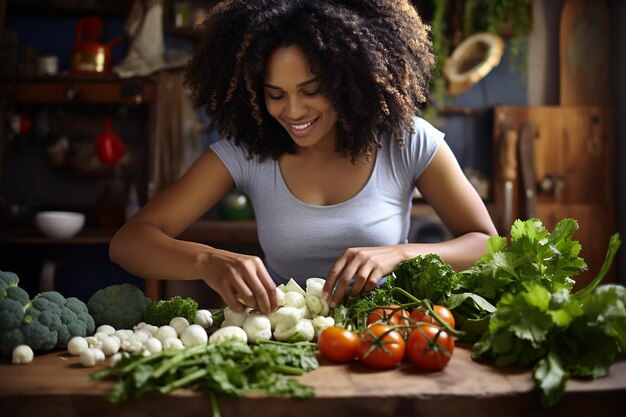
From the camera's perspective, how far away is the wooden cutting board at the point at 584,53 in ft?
14.3

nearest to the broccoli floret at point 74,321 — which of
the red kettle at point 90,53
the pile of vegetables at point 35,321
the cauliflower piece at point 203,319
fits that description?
the pile of vegetables at point 35,321

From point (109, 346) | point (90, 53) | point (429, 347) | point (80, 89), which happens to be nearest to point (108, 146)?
point (80, 89)

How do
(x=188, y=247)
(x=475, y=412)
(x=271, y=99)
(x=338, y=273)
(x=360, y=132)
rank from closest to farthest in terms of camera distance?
(x=475, y=412), (x=338, y=273), (x=188, y=247), (x=271, y=99), (x=360, y=132)

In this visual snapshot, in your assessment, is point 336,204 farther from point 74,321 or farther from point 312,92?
point 74,321

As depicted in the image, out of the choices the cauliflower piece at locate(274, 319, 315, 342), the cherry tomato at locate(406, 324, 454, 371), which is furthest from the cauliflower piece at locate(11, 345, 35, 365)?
the cherry tomato at locate(406, 324, 454, 371)

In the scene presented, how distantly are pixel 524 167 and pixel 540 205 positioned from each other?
26 centimetres

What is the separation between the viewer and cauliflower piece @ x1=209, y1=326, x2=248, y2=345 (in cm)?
144

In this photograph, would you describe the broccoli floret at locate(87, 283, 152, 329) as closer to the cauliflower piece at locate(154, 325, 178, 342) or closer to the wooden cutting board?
the cauliflower piece at locate(154, 325, 178, 342)

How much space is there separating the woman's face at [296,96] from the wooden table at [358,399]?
0.84 m

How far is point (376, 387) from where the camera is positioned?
126 cm

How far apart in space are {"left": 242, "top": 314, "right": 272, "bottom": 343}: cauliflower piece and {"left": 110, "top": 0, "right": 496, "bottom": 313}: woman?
343 mm

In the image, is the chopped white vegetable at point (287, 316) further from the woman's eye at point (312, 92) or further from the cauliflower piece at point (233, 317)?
the woman's eye at point (312, 92)

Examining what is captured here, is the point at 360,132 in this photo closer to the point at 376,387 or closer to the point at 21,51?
the point at 376,387

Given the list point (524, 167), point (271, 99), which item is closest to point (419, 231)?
point (524, 167)
